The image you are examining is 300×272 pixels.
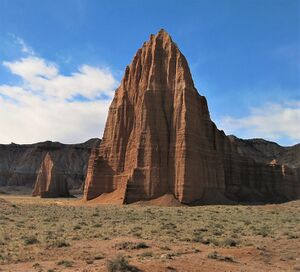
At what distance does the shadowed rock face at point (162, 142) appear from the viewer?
194 feet

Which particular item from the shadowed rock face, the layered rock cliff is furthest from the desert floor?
the layered rock cliff

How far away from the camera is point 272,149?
584 ft

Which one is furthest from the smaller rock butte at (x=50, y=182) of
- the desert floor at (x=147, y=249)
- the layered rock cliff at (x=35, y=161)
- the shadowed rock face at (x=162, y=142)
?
the desert floor at (x=147, y=249)

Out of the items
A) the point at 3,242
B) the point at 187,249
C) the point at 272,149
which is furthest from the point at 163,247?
the point at 272,149

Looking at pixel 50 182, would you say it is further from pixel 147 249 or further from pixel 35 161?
pixel 147 249

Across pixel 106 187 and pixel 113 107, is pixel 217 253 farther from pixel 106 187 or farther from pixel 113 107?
pixel 113 107

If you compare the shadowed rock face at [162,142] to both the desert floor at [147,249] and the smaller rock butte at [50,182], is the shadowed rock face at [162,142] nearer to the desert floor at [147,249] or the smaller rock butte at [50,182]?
the desert floor at [147,249]

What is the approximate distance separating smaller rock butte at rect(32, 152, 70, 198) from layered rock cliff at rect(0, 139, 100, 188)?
167ft

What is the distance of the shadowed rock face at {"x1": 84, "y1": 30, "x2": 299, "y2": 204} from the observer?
59.3m

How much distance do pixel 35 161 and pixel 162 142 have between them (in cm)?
11992

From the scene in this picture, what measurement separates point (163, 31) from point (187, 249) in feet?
182

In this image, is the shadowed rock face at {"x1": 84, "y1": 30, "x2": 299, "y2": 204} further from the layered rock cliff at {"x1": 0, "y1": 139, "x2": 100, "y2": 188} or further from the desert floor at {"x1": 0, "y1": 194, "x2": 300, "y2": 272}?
the layered rock cliff at {"x1": 0, "y1": 139, "x2": 100, "y2": 188}

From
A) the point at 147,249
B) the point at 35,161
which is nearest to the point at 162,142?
the point at 147,249

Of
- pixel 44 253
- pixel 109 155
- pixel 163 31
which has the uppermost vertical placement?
pixel 163 31
